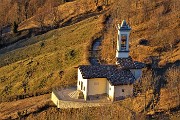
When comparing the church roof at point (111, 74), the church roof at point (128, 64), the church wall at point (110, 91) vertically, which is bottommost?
the church wall at point (110, 91)

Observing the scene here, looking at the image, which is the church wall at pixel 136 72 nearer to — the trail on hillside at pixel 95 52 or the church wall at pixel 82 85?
the church wall at pixel 82 85

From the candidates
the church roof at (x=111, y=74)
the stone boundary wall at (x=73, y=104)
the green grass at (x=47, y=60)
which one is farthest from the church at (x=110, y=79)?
the green grass at (x=47, y=60)

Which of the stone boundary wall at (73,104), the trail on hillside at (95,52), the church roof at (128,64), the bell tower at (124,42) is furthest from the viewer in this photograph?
the trail on hillside at (95,52)

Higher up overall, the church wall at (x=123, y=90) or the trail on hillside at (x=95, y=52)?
the trail on hillside at (x=95, y=52)

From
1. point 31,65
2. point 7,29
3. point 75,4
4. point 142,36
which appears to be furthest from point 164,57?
point 7,29

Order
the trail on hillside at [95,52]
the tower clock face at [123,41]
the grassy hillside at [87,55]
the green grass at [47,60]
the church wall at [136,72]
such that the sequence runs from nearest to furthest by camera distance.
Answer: the grassy hillside at [87,55], the church wall at [136,72], the tower clock face at [123,41], the green grass at [47,60], the trail on hillside at [95,52]

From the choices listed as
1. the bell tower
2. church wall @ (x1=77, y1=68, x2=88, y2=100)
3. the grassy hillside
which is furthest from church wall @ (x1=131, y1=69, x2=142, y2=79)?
church wall @ (x1=77, y1=68, x2=88, y2=100)

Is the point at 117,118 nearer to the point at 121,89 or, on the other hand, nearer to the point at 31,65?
the point at 121,89

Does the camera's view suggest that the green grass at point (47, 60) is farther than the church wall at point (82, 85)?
Yes

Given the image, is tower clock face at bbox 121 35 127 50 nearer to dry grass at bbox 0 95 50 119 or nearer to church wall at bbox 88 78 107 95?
church wall at bbox 88 78 107 95
